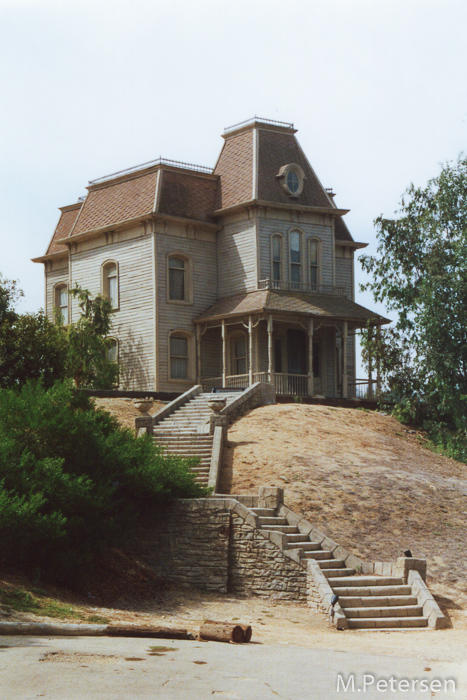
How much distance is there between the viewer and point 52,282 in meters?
45.6

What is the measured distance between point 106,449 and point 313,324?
62.0 ft

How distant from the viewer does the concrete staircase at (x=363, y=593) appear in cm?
1841

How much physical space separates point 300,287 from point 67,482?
22370 millimetres

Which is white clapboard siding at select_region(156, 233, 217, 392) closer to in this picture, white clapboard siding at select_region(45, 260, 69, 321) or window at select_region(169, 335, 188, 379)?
window at select_region(169, 335, 188, 379)

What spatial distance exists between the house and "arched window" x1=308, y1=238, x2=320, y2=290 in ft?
0.14

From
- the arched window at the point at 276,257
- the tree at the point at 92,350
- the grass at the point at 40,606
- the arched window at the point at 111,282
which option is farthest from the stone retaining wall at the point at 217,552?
the arched window at the point at 111,282

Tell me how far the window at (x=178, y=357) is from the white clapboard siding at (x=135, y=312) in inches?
37.0

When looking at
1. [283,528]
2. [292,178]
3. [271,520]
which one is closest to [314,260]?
[292,178]

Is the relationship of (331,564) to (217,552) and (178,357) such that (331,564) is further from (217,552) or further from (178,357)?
(178,357)

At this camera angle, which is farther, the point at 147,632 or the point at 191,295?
the point at 191,295

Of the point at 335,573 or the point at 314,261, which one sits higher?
the point at 314,261

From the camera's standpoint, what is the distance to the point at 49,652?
1191 cm

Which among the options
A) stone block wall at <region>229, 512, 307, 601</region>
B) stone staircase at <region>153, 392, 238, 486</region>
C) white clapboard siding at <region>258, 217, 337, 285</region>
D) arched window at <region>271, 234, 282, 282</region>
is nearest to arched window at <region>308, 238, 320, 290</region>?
white clapboard siding at <region>258, 217, 337, 285</region>

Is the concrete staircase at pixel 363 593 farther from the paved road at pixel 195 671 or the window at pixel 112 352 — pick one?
the window at pixel 112 352
